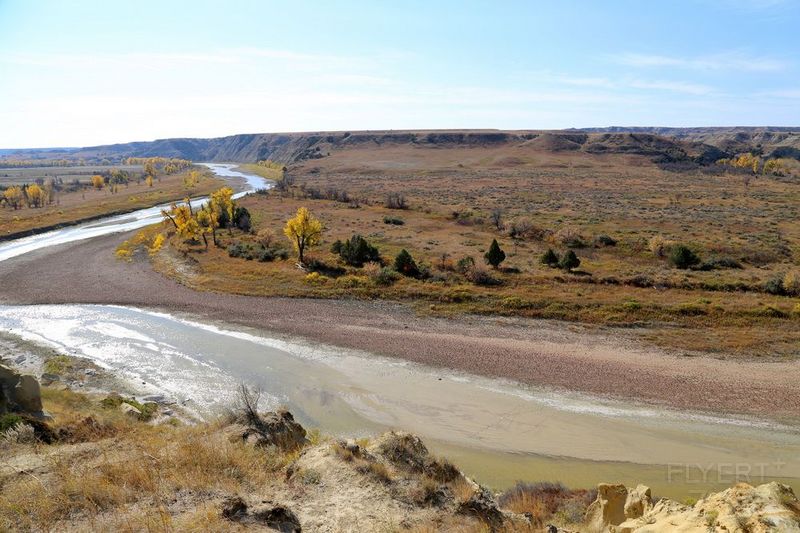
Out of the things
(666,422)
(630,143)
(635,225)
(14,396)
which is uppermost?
(630,143)

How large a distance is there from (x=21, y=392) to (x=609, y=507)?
19469 millimetres

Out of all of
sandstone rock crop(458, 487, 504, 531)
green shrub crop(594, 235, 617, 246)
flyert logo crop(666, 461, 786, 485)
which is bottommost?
flyert logo crop(666, 461, 786, 485)

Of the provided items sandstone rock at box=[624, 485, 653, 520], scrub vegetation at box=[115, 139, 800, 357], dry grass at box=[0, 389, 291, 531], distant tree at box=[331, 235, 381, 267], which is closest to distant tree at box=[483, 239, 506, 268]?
scrub vegetation at box=[115, 139, 800, 357]

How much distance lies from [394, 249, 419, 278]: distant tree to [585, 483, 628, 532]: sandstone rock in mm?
29128

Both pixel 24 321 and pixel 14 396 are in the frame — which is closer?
pixel 14 396

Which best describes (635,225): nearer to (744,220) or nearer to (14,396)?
(744,220)

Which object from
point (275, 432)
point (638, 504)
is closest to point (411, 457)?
point (275, 432)

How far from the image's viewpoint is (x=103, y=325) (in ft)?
110

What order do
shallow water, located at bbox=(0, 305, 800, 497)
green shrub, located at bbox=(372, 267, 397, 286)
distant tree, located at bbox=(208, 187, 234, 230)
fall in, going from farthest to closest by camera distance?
1. distant tree, located at bbox=(208, 187, 234, 230)
2. green shrub, located at bbox=(372, 267, 397, 286)
3. shallow water, located at bbox=(0, 305, 800, 497)

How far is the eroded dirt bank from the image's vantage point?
910 inches

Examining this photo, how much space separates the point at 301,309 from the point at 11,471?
24593 millimetres

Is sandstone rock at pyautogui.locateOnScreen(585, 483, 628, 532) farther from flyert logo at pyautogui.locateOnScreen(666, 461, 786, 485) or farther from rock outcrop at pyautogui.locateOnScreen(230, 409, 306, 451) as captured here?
rock outcrop at pyautogui.locateOnScreen(230, 409, 306, 451)

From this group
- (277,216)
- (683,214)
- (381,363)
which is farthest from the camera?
(277,216)

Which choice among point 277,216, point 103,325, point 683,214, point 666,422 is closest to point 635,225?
point 683,214
